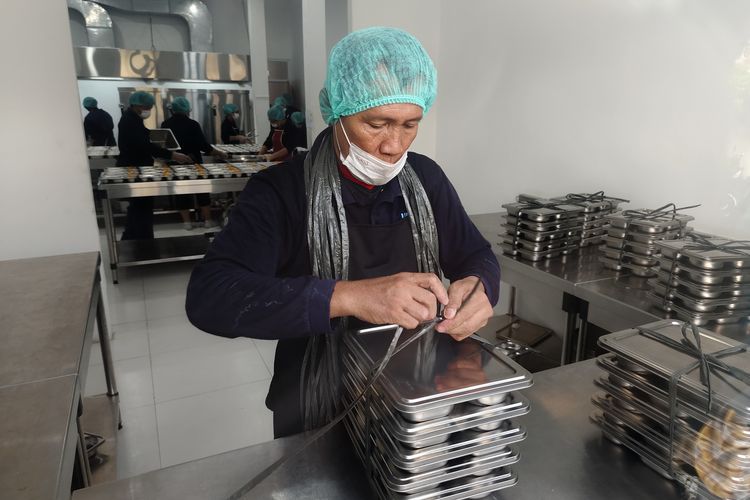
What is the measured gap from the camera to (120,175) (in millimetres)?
4551

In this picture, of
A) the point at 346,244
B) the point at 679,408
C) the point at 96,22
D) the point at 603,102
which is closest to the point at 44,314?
the point at 346,244

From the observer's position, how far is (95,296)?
2.02 m

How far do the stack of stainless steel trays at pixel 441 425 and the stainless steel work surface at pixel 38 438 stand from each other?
23.7 inches

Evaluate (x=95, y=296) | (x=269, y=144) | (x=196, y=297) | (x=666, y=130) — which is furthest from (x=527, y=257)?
(x=269, y=144)

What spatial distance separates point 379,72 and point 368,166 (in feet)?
0.71

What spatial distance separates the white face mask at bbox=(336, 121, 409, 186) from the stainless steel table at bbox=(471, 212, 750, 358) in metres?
0.97

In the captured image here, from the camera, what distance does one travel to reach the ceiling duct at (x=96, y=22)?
8039mm

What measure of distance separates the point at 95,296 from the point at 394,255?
142 cm

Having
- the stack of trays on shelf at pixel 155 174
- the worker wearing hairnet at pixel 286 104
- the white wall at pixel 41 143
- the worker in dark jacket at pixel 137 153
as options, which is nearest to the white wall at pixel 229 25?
the worker wearing hairnet at pixel 286 104

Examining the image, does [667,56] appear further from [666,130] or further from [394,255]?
[394,255]

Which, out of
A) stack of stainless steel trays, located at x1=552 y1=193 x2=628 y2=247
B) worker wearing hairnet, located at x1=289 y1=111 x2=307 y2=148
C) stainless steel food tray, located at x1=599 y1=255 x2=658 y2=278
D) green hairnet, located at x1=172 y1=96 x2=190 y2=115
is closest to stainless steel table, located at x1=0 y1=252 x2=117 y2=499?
stainless steel food tray, located at x1=599 y1=255 x2=658 y2=278

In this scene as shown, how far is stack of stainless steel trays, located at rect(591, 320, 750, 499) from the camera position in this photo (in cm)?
74

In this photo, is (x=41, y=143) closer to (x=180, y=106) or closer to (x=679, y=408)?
(x=679, y=408)

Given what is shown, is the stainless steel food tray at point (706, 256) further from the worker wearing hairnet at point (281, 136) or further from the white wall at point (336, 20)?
the worker wearing hairnet at point (281, 136)
